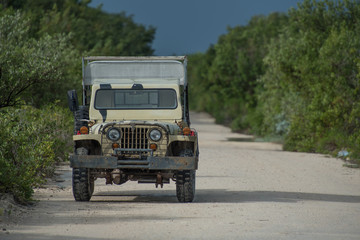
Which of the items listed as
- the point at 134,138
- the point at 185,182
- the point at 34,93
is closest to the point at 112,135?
the point at 134,138

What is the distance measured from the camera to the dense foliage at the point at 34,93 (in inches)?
545

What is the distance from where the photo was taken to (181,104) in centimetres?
1541

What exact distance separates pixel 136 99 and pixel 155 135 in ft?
5.50

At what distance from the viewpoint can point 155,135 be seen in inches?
546

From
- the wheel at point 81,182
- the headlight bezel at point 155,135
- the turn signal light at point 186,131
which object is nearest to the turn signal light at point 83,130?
the wheel at point 81,182

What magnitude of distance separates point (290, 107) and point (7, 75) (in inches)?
1041

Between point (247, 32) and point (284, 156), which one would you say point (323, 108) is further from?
point (247, 32)

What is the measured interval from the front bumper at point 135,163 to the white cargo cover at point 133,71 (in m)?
2.51

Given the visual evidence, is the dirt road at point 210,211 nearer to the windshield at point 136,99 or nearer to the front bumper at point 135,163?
the front bumper at point 135,163

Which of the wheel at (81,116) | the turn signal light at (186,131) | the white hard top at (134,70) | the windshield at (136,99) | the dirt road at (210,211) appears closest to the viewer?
the dirt road at (210,211)

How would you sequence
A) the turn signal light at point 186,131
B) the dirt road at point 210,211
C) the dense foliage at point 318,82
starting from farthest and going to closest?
the dense foliage at point 318,82, the turn signal light at point 186,131, the dirt road at point 210,211

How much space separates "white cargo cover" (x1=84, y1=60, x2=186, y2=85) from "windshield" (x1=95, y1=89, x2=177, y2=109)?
1.36ft

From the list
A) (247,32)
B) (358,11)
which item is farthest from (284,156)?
(247,32)

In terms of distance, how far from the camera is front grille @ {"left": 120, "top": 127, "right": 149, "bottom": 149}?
13.9 meters
